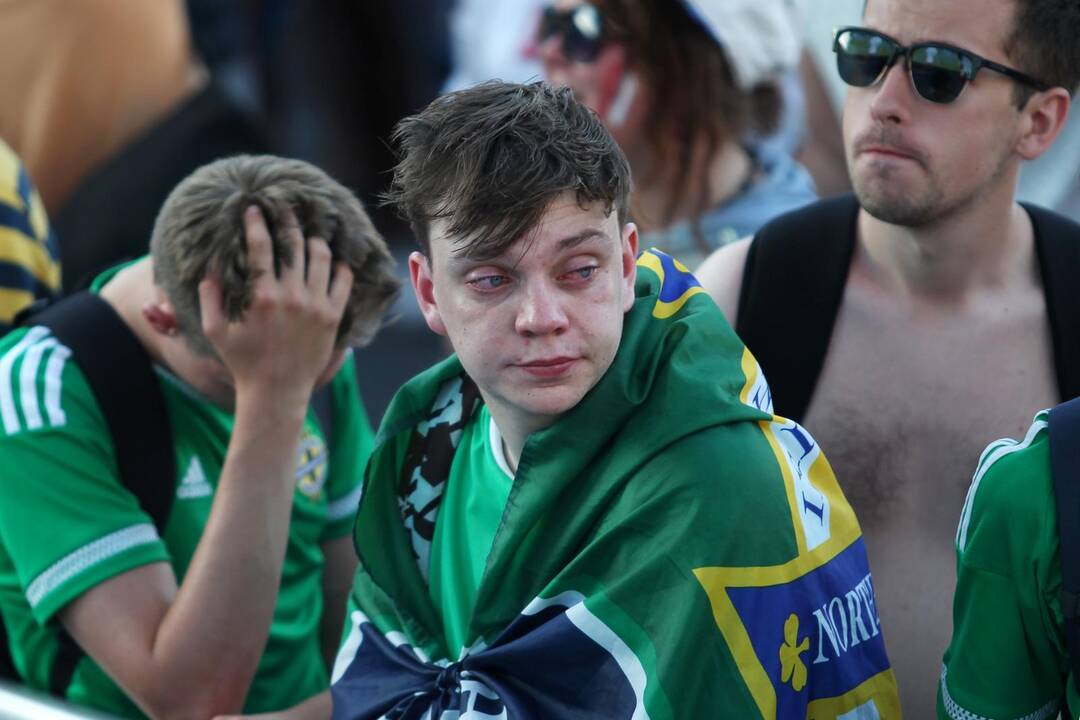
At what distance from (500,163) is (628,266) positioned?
262mm

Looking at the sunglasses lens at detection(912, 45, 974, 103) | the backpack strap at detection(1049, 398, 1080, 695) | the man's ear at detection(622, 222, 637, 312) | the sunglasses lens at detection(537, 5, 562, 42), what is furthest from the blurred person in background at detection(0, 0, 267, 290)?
the backpack strap at detection(1049, 398, 1080, 695)

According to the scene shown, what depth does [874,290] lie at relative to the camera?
2.78 meters

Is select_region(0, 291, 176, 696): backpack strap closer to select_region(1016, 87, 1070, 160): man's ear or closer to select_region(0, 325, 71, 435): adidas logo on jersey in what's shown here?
select_region(0, 325, 71, 435): adidas logo on jersey

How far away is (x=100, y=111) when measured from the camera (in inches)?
198

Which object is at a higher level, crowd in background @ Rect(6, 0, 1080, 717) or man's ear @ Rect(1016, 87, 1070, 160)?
man's ear @ Rect(1016, 87, 1070, 160)

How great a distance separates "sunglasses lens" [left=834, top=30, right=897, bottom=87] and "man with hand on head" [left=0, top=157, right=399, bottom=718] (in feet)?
3.06

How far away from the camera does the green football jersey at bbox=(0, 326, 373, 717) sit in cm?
257

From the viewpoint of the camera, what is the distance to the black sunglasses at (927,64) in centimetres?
253

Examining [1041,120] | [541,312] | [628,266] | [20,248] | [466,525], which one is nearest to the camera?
[541,312]

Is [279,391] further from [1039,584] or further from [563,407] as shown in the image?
[1039,584]

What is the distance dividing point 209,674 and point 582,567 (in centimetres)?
90

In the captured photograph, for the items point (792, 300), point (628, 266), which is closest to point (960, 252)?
point (792, 300)

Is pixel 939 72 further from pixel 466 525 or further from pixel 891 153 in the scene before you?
pixel 466 525

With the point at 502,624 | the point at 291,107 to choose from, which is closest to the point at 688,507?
the point at 502,624
